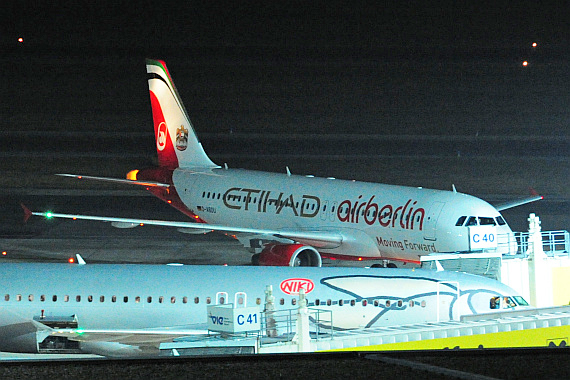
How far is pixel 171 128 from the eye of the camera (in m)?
48.2

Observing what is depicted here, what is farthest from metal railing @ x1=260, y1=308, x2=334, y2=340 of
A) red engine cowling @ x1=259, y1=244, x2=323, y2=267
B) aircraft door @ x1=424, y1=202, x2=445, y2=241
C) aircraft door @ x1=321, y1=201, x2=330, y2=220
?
aircraft door @ x1=321, y1=201, x2=330, y2=220

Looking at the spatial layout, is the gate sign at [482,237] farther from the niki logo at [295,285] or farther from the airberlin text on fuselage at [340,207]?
the niki logo at [295,285]

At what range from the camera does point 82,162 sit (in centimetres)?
6881

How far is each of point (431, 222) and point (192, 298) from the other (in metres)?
11.3

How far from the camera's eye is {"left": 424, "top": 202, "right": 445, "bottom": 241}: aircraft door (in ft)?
111

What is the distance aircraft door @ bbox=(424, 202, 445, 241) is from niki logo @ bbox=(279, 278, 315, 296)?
8.87 metres

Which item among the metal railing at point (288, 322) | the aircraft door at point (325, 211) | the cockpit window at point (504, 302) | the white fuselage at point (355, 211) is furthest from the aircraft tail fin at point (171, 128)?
the cockpit window at point (504, 302)

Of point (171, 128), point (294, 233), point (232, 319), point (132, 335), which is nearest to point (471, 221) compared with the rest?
point (294, 233)

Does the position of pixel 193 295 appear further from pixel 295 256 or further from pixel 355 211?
pixel 355 211

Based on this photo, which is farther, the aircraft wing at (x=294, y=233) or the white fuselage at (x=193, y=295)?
the aircraft wing at (x=294, y=233)

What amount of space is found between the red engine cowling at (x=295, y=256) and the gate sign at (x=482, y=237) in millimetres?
5247

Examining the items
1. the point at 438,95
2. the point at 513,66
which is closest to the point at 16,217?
the point at 438,95

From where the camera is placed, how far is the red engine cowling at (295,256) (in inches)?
1325

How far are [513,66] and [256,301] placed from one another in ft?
312
